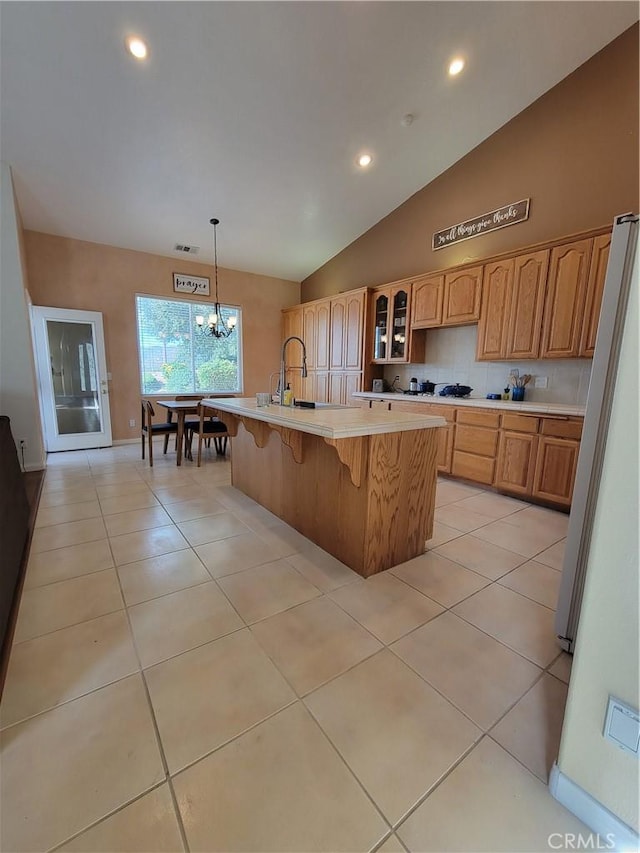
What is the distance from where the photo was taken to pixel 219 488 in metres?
3.55

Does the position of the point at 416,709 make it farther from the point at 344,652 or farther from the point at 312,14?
the point at 312,14

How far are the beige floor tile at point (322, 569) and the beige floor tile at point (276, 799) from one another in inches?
32.8

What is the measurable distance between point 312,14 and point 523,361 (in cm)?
342

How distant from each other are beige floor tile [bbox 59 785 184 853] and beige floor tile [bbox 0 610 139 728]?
49cm

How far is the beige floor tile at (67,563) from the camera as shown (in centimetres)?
202

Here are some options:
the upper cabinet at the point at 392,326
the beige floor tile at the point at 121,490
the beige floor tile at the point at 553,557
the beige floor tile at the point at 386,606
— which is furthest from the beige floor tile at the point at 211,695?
the upper cabinet at the point at 392,326

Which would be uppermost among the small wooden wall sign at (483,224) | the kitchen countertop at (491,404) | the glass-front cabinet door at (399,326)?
the small wooden wall sign at (483,224)

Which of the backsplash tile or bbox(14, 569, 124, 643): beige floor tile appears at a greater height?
the backsplash tile

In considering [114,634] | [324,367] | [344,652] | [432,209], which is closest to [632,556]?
[344,652]

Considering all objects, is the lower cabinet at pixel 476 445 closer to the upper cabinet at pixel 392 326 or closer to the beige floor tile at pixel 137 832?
the upper cabinet at pixel 392 326

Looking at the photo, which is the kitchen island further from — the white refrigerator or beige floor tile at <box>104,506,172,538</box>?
beige floor tile at <box>104,506,172,538</box>

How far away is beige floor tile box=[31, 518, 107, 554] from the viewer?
237cm

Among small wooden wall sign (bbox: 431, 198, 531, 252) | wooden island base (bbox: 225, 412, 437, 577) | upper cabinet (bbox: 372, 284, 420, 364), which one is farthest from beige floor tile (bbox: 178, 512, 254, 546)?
small wooden wall sign (bbox: 431, 198, 531, 252)

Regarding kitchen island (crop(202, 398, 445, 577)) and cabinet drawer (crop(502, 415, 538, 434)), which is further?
cabinet drawer (crop(502, 415, 538, 434))
